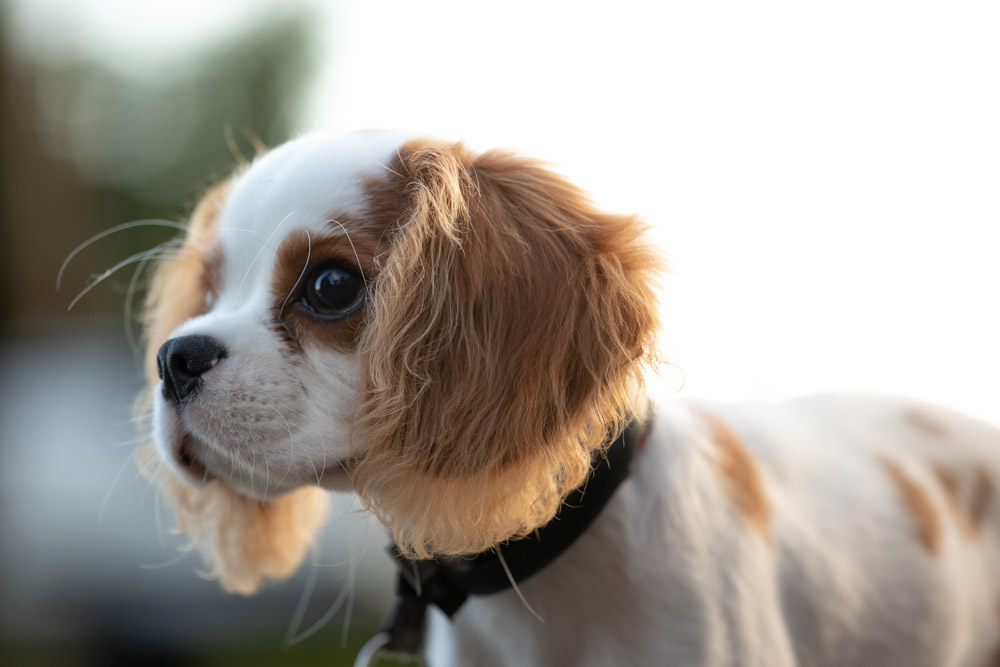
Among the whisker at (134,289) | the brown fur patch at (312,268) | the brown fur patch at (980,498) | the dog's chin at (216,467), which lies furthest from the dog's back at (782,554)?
→ the whisker at (134,289)

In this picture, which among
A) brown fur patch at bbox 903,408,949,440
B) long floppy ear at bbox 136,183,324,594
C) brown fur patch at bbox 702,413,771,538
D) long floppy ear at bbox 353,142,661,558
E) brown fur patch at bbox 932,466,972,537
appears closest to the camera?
long floppy ear at bbox 353,142,661,558

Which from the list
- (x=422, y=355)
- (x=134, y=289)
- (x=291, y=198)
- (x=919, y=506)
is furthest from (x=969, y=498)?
(x=134, y=289)

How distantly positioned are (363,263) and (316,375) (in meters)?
0.23

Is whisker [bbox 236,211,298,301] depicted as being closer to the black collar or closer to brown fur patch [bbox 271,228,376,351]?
brown fur patch [bbox 271,228,376,351]

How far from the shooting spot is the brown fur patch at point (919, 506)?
1946 mm

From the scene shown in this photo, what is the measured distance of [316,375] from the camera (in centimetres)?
145

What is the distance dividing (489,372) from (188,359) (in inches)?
21.5

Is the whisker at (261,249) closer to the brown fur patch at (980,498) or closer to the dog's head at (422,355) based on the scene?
the dog's head at (422,355)

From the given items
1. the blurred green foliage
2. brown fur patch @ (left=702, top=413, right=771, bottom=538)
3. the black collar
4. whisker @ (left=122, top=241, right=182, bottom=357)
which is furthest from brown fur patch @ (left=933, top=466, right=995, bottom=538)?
the blurred green foliage

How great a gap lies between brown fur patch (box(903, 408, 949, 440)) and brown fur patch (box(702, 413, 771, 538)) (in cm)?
70

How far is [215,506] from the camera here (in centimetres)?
191

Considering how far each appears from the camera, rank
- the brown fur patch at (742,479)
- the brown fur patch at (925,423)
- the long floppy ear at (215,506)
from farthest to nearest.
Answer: the brown fur patch at (925,423)
the long floppy ear at (215,506)
the brown fur patch at (742,479)

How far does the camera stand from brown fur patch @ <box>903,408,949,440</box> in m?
2.23

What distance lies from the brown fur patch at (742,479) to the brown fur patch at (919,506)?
459 millimetres
